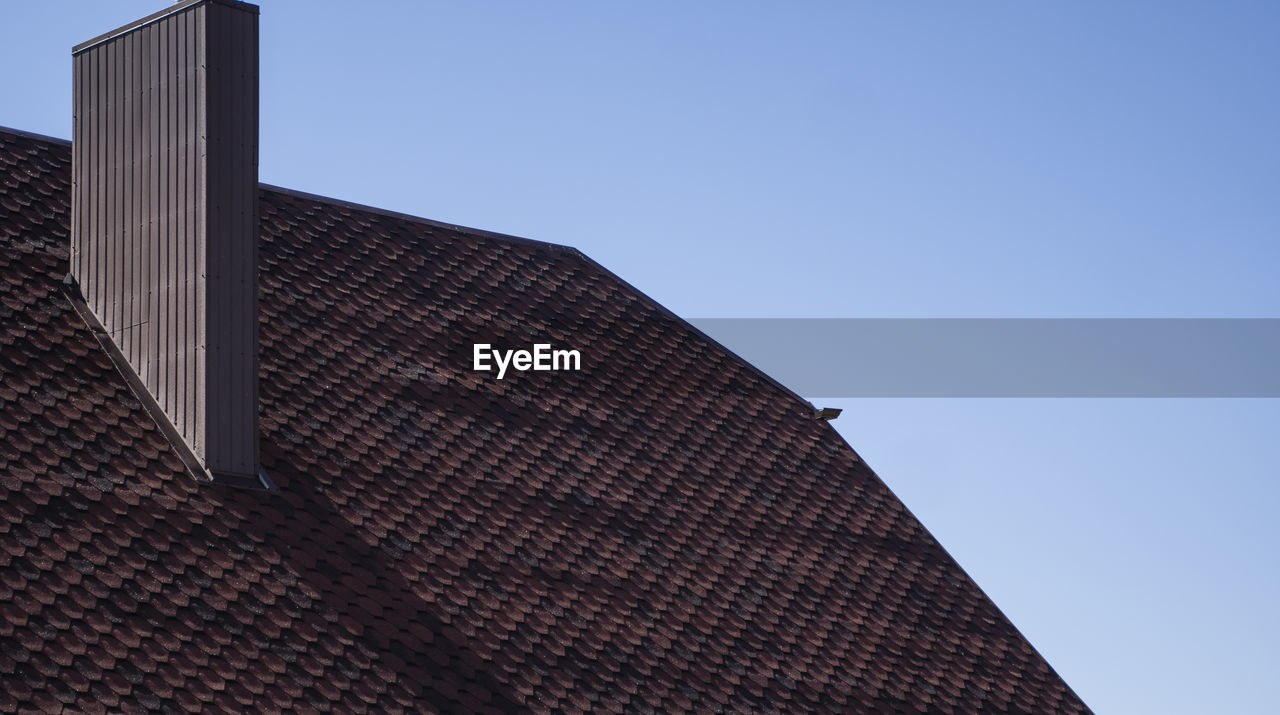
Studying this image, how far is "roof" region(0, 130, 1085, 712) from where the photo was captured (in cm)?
1154

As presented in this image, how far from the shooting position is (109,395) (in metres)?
13.2

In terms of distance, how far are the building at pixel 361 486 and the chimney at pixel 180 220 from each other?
1.1 inches

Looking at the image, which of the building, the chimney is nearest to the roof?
the building

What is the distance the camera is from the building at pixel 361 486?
11.7 m

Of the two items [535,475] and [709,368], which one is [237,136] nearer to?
[535,475]

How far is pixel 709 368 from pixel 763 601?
377cm

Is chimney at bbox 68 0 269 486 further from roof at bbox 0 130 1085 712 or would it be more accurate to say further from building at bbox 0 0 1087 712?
roof at bbox 0 130 1085 712

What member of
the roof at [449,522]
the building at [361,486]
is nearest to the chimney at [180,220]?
the building at [361,486]

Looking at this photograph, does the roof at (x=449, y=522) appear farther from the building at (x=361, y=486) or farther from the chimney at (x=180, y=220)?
the chimney at (x=180, y=220)

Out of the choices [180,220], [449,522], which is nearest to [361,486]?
[449,522]

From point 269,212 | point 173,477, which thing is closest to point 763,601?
point 173,477

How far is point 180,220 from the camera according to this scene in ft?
45.1

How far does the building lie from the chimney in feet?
0.09

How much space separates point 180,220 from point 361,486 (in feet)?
8.57
